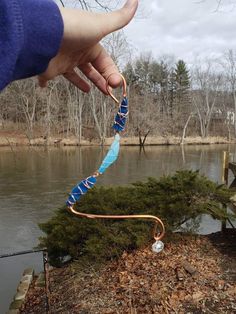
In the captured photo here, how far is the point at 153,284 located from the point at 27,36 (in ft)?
11.1

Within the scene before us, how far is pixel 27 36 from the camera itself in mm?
864

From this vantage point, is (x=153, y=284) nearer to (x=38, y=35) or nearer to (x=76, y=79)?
(x=76, y=79)

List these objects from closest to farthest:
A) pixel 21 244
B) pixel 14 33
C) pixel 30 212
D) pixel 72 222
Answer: pixel 14 33
pixel 72 222
pixel 21 244
pixel 30 212

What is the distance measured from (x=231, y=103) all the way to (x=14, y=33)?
61.7 meters

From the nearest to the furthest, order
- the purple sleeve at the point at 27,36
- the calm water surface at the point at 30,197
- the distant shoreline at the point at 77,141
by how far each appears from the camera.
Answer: the purple sleeve at the point at 27,36 → the calm water surface at the point at 30,197 → the distant shoreline at the point at 77,141

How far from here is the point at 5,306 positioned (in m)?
5.08

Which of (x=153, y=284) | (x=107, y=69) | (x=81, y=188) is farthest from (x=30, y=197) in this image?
(x=107, y=69)

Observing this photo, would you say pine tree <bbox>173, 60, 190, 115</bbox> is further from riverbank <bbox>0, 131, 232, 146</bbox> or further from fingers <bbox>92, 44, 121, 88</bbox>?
fingers <bbox>92, 44, 121, 88</bbox>

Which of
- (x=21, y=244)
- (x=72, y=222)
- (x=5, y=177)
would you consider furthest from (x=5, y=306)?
(x=5, y=177)

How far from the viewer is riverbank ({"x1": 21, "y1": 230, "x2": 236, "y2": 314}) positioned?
138 inches

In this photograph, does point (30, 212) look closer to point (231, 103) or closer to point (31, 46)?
point (31, 46)

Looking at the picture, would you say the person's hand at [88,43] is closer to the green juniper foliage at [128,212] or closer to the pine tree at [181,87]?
the green juniper foliage at [128,212]

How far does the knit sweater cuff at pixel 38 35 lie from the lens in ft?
2.82

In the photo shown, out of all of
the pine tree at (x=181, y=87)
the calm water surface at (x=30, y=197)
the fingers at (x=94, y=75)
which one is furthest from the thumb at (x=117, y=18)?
the pine tree at (x=181, y=87)
